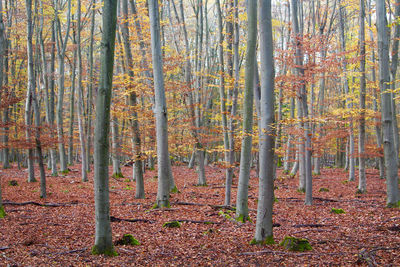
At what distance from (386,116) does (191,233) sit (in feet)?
21.9

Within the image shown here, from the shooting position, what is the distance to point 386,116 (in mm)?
8875

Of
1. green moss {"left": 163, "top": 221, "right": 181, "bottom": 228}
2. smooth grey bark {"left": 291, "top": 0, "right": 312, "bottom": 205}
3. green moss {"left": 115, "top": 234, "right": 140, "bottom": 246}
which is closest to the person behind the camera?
green moss {"left": 115, "top": 234, "right": 140, "bottom": 246}

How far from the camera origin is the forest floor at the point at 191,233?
15.9ft

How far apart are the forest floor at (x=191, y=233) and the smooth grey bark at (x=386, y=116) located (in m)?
0.70

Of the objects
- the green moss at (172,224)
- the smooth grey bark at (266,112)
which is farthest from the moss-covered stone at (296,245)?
the green moss at (172,224)

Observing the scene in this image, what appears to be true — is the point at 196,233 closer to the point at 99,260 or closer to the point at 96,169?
the point at 99,260

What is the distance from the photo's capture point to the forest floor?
4852 millimetres

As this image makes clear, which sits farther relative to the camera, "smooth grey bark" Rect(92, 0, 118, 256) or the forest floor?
the forest floor

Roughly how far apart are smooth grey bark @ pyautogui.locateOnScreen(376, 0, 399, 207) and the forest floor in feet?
2.30

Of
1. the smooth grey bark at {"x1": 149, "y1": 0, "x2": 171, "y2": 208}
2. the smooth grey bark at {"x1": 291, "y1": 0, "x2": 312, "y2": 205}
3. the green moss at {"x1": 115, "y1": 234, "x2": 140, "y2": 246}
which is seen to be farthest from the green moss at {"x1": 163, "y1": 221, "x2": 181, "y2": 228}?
the smooth grey bark at {"x1": 291, "y1": 0, "x2": 312, "y2": 205}

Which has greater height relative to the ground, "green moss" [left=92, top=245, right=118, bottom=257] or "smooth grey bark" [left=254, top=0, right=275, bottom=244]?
"smooth grey bark" [left=254, top=0, right=275, bottom=244]

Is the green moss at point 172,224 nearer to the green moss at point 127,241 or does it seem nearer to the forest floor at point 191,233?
the forest floor at point 191,233

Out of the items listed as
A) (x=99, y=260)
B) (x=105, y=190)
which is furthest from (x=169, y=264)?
(x=105, y=190)

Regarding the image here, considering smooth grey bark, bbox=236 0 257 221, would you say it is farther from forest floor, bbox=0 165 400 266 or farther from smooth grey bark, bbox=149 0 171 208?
smooth grey bark, bbox=149 0 171 208
